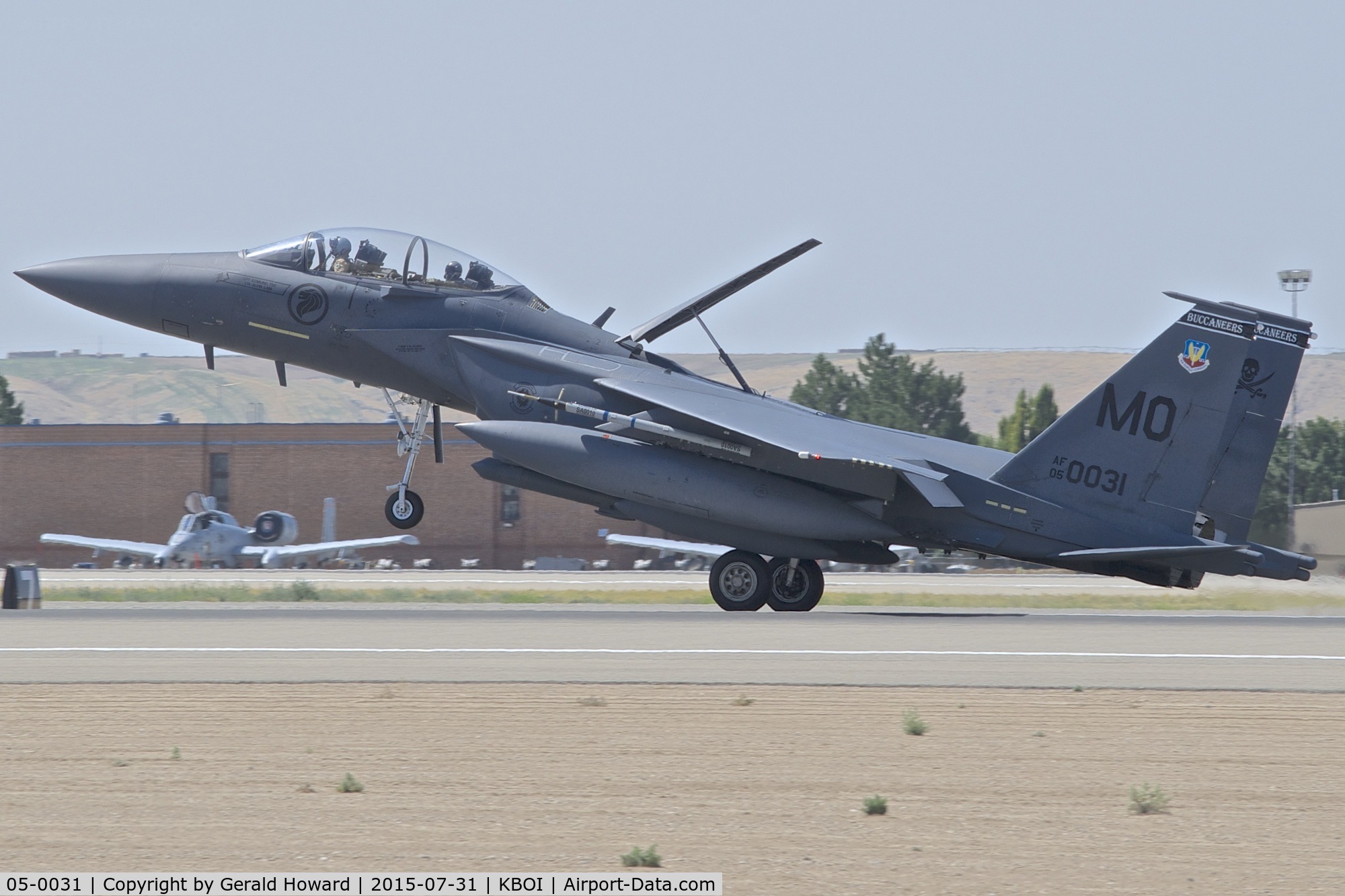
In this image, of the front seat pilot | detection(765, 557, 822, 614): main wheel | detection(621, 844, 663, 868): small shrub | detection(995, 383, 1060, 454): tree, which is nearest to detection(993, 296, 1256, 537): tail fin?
detection(765, 557, 822, 614): main wheel

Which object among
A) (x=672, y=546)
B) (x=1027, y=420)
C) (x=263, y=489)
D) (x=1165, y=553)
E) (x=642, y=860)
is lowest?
(x=642, y=860)

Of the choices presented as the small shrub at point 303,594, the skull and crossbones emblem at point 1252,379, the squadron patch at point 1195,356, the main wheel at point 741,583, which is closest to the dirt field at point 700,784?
the squadron patch at point 1195,356

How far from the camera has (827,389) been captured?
104m

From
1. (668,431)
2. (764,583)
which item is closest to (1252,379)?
(764,583)

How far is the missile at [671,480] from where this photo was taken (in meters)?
19.0

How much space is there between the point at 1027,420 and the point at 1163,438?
75798 millimetres

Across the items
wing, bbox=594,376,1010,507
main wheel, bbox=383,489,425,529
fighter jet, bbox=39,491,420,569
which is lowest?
fighter jet, bbox=39,491,420,569

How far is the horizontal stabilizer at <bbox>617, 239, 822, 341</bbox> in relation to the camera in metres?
20.9

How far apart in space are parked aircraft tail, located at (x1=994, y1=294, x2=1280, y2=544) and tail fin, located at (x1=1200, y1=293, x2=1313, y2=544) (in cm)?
3

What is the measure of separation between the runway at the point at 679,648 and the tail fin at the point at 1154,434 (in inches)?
71.6

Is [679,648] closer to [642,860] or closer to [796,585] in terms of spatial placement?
[796,585]

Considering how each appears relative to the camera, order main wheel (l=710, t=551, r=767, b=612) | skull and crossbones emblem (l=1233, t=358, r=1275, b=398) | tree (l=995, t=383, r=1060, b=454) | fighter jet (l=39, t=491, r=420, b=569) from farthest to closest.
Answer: tree (l=995, t=383, r=1060, b=454) < fighter jet (l=39, t=491, r=420, b=569) < main wheel (l=710, t=551, r=767, b=612) < skull and crossbones emblem (l=1233, t=358, r=1275, b=398)

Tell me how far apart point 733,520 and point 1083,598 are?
11.1 m

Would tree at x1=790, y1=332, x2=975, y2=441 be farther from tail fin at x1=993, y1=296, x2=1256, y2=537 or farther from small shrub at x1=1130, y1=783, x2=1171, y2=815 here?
small shrub at x1=1130, y1=783, x2=1171, y2=815
